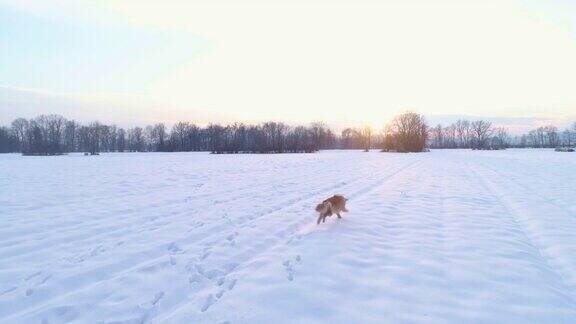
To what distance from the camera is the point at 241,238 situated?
7332 millimetres

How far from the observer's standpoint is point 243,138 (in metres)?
124

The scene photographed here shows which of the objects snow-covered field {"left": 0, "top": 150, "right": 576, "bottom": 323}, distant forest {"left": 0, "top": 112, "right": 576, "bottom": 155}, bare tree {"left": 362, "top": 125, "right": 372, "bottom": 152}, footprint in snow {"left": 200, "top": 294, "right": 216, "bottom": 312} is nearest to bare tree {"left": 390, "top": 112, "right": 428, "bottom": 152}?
distant forest {"left": 0, "top": 112, "right": 576, "bottom": 155}

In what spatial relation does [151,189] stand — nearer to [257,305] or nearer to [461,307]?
[257,305]

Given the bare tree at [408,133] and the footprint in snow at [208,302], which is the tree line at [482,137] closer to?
the bare tree at [408,133]

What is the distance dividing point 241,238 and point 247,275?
200 centimetres

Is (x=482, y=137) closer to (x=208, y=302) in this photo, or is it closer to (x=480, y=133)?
(x=480, y=133)

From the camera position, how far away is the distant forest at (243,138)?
99.3m

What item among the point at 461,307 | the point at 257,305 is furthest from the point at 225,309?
the point at 461,307

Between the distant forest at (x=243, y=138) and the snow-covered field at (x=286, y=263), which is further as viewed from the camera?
the distant forest at (x=243, y=138)

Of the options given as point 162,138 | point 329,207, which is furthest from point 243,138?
point 329,207

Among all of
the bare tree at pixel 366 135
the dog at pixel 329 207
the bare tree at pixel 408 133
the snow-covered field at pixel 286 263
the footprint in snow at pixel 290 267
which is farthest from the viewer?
the bare tree at pixel 366 135

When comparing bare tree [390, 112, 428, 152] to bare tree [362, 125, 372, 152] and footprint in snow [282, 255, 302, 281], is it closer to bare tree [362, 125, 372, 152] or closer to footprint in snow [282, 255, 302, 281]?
bare tree [362, 125, 372, 152]

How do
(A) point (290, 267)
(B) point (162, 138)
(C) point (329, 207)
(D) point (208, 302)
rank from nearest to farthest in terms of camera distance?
(D) point (208, 302), (A) point (290, 267), (C) point (329, 207), (B) point (162, 138)

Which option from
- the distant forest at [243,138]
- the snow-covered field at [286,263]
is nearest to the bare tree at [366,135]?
the distant forest at [243,138]
